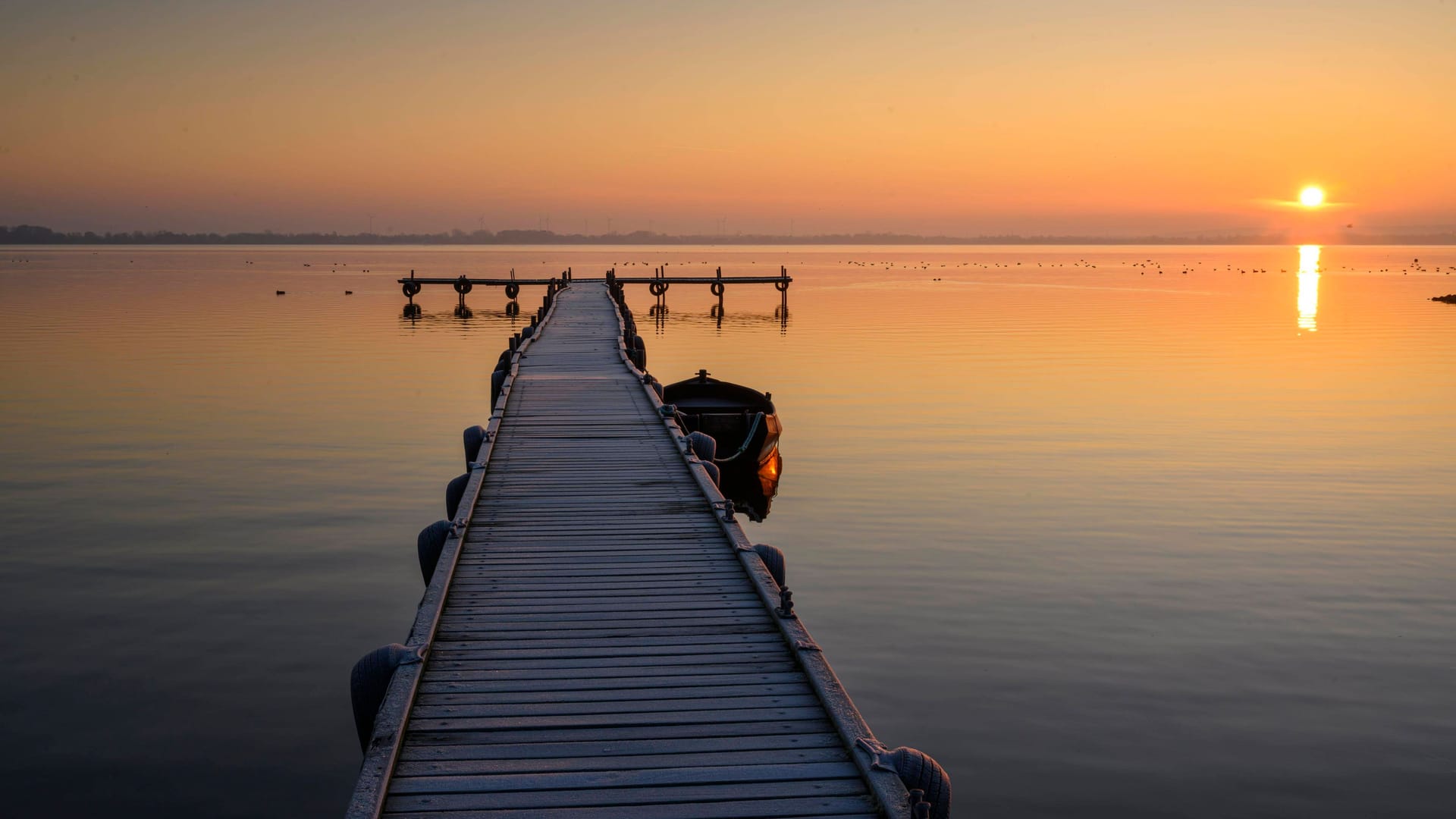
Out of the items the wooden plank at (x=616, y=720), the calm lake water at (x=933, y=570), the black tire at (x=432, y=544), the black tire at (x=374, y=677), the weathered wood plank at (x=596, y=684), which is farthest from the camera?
the black tire at (x=432, y=544)

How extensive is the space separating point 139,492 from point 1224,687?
15.8 meters

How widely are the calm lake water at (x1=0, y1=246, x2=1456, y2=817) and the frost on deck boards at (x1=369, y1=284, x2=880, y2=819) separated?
216 centimetres

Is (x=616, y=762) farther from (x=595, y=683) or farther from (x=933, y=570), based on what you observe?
(x=933, y=570)

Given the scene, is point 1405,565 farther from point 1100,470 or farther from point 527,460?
point 527,460

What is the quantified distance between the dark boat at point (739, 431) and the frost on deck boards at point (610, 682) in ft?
20.7

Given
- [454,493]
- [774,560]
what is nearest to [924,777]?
[774,560]

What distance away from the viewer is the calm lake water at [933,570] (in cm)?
941

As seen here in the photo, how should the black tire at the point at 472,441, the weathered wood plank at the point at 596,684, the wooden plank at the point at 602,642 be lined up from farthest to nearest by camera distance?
1. the black tire at the point at 472,441
2. the wooden plank at the point at 602,642
3. the weathered wood plank at the point at 596,684

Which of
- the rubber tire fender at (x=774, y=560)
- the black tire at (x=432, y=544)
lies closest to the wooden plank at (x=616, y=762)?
the rubber tire fender at (x=774, y=560)

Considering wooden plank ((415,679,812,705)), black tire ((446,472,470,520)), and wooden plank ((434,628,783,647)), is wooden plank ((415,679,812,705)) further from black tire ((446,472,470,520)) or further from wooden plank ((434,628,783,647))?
black tire ((446,472,470,520))

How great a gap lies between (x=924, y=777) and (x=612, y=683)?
6.94 feet

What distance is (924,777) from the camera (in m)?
6.00

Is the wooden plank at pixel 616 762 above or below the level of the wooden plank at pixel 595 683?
below

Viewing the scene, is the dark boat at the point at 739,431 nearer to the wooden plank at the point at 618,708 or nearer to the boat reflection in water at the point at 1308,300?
the wooden plank at the point at 618,708
